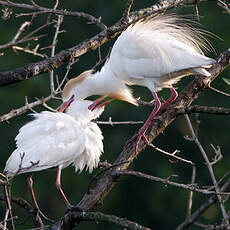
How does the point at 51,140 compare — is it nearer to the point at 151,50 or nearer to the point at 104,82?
the point at 104,82

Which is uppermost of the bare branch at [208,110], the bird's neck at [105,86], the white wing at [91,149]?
the bare branch at [208,110]

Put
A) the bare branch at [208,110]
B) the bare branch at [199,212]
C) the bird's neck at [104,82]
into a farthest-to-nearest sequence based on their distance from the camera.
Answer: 1. the bird's neck at [104,82]
2. the bare branch at [208,110]
3. the bare branch at [199,212]

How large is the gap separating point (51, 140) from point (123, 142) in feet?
20.5

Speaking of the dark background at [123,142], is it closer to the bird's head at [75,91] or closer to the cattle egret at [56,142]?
the bird's head at [75,91]

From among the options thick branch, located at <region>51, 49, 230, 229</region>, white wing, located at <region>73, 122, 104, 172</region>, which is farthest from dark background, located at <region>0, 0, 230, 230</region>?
thick branch, located at <region>51, 49, 230, 229</region>

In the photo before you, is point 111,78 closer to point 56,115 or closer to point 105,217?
point 56,115

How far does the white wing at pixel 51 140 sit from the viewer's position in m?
4.52

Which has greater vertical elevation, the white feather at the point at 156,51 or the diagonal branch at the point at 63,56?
the diagonal branch at the point at 63,56

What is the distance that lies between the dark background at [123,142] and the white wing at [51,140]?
17.5 feet

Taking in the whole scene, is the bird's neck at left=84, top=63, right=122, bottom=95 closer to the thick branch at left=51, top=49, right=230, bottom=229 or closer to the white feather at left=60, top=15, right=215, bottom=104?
the white feather at left=60, top=15, right=215, bottom=104

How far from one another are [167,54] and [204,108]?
54.5 inches

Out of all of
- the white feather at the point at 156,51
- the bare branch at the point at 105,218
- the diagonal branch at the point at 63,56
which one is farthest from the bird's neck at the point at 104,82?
the bare branch at the point at 105,218

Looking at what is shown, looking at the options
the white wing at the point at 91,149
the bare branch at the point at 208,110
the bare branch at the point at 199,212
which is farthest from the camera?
the white wing at the point at 91,149

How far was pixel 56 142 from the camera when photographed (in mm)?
4609
